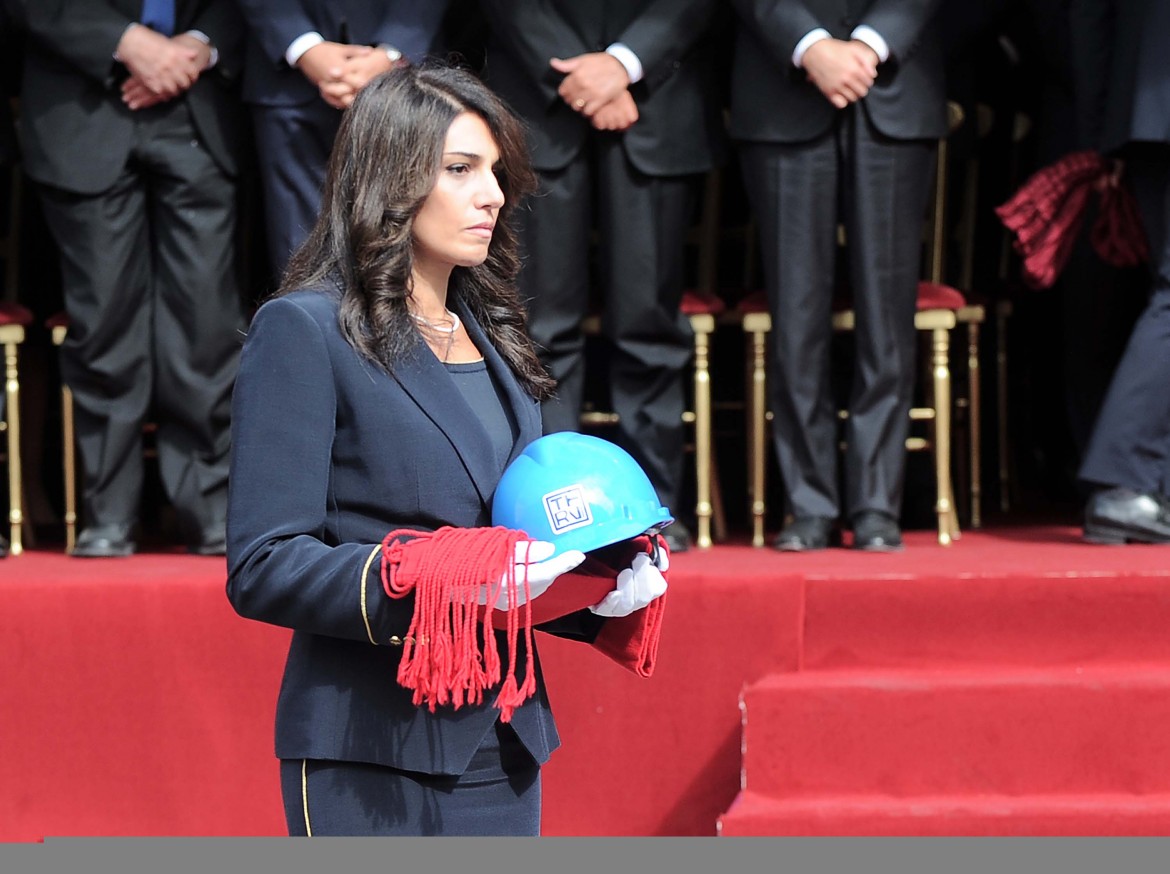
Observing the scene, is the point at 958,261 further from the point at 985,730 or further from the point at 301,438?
the point at 301,438

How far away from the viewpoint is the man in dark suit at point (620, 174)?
4.02 m

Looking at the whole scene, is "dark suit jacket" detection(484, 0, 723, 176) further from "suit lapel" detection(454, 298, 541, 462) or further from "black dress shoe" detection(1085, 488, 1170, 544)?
"suit lapel" detection(454, 298, 541, 462)

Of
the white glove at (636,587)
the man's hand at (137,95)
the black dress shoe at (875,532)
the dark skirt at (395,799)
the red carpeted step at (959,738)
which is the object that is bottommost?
the red carpeted step at (959,738)

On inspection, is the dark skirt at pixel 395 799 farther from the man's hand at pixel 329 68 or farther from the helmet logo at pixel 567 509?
the man's hand at pixel 329 68

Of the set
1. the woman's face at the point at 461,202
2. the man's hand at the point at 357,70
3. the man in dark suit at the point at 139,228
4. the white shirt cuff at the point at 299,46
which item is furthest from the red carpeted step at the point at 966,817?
the white shirt cuff at the point at 299,46

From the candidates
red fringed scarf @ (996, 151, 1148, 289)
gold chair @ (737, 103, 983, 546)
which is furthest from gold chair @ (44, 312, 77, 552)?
red fringed scarf @ (996, 151, 1148, 289)

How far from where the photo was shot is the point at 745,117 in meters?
4.06

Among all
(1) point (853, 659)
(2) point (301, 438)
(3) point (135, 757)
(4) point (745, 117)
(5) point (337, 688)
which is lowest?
(3) point (135, 757)

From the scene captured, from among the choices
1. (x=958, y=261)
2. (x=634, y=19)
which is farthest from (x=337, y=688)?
(x=958, y=261)

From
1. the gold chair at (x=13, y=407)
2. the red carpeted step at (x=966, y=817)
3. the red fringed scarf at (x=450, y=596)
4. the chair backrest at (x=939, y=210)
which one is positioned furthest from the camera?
the chair backrest at (x=939, y=210)

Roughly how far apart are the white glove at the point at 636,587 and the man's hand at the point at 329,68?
2.37m

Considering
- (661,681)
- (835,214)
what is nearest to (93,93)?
(835,214)

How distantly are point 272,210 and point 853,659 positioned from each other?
1742 millimetres

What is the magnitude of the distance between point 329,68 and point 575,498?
2433 millimetres
